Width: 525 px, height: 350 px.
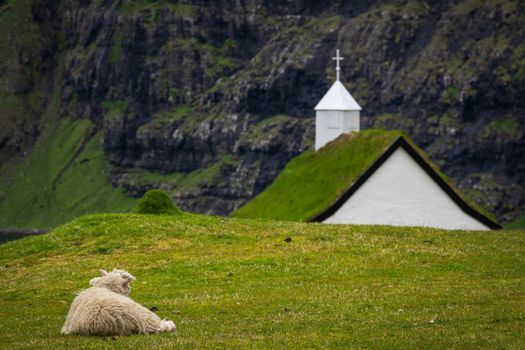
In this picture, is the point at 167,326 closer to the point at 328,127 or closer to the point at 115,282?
the point at 115,282

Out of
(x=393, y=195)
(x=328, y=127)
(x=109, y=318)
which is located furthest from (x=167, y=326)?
(x=328, y=127)

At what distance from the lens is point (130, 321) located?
24469 millimetres

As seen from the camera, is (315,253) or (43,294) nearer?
(43,294)

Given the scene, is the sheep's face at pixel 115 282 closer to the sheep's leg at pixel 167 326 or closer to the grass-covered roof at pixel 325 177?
the sheep's leg at pixel 167 326

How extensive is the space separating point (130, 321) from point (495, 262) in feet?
50.5

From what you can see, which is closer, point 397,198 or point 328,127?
point 397,198

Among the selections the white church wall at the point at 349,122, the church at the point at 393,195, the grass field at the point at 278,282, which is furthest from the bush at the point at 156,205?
the white church wall at the point at 349,122

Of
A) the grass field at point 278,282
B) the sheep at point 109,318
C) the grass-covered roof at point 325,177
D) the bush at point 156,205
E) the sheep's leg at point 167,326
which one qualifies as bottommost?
the grass-covered roof at point 325,177

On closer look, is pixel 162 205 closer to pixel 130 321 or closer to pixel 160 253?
pixel 160 253

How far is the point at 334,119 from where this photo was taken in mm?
89562

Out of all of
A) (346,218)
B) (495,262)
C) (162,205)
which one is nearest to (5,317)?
(495,262)

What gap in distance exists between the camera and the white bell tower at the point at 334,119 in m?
88.6

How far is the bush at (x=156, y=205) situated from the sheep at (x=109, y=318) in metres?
22.3

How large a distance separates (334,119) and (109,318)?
6626 centimetres
